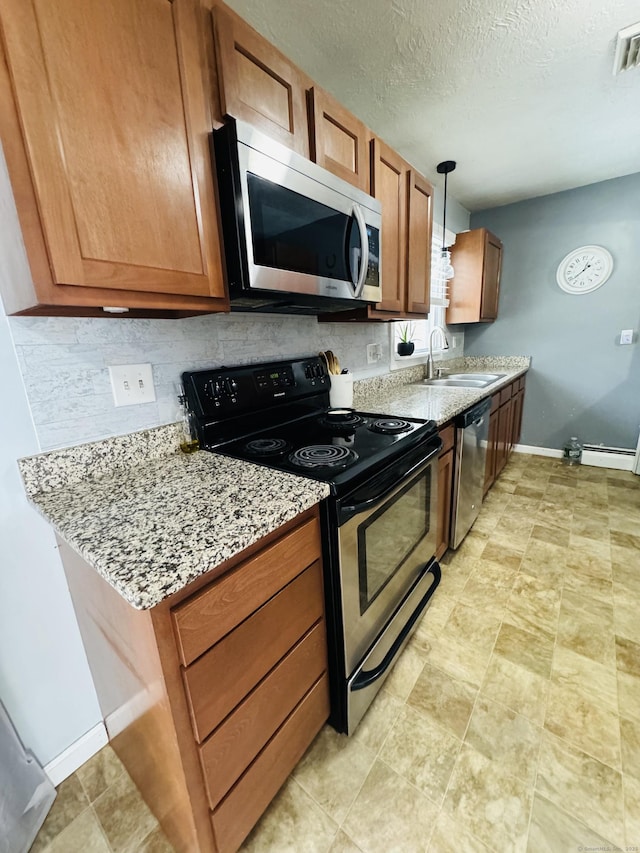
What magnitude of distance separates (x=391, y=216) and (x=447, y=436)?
3.71 ft

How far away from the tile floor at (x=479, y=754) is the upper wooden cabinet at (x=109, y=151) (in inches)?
56.3

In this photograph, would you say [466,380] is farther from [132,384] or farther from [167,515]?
[167,515]

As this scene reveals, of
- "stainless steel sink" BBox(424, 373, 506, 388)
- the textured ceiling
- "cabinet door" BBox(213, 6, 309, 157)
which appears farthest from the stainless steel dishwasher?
the textured ceiling

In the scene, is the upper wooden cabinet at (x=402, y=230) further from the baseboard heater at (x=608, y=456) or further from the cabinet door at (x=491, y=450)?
the baseboard heater at (x=608, y=456)

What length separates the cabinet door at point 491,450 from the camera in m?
2.50

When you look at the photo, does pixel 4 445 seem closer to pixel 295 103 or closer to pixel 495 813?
pixel 295 103

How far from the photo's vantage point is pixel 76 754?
42.9 inches

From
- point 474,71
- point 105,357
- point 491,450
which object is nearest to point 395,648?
point 105,357

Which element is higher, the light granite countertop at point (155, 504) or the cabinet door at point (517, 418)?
the light granite countertop at point (155, 504)

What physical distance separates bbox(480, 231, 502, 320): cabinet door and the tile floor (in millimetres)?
2442

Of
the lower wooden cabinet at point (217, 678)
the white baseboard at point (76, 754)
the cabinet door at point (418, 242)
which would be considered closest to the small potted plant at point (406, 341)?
the cabinet door at point (418, 242)

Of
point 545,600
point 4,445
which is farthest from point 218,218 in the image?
point 545,600

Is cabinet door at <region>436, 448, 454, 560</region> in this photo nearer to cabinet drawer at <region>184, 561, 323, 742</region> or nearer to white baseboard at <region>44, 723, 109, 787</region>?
cabinet drawer at <region>184, 561, 323, 742</region>

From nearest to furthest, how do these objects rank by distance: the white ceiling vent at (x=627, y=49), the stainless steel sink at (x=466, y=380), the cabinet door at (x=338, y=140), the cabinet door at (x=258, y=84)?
the cabinet door at (x=258, y=84) < the cabinet door at (x=338, y=140) < the white ceiling vent at (x=627, y=49) < the stainless steel sink at (x=466, y=380)
